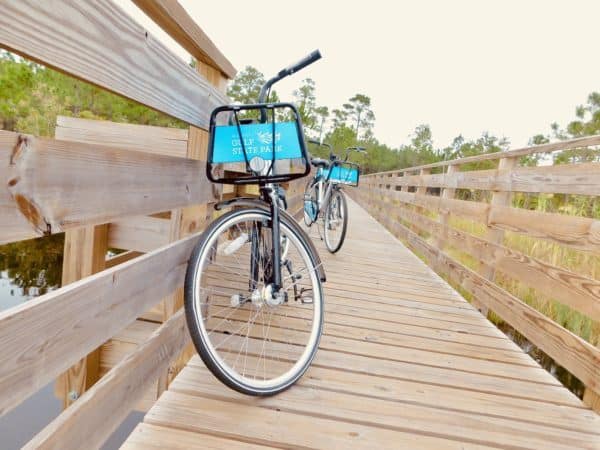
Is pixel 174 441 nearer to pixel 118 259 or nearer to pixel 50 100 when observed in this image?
pixel 118 259

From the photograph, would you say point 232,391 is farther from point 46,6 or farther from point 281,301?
point 46,6

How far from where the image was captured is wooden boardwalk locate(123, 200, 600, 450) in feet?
3.76

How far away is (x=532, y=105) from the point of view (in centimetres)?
2741

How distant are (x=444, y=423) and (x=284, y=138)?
1131mm

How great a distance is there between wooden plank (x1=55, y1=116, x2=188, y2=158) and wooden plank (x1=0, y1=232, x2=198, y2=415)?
117 centimetres

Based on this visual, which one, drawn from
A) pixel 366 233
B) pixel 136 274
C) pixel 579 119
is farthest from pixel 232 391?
pixel 579 119

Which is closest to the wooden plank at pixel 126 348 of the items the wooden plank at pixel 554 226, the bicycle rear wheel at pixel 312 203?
the bicycle rear wheel at pixel 312 203

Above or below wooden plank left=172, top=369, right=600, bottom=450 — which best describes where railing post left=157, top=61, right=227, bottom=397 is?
above

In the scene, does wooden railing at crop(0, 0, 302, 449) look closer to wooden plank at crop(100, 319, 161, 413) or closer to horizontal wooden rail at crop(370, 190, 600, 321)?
wooden plank at crop(100, 319, 161, 413)

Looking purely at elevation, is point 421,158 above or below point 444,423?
above

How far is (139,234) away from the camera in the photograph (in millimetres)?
2602

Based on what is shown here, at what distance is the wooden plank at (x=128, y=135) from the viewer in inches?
84.6

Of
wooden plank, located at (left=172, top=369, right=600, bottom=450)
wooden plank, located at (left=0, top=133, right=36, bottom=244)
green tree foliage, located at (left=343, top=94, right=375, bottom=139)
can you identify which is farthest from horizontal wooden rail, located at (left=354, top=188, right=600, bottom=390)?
green tree foliage, located at (left=343, top=94, right=375, bottom=139)

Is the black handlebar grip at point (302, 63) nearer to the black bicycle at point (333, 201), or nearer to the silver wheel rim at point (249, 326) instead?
the silver wheel rim at point (249, 326)
